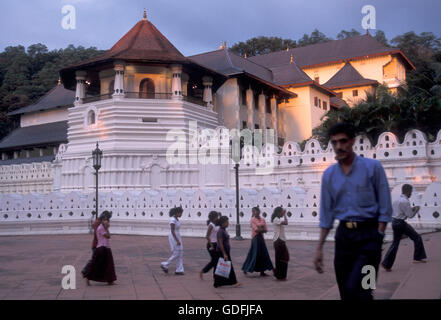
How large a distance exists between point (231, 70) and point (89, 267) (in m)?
28.1

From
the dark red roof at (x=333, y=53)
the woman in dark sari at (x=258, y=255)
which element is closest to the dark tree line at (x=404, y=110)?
the woman in dark sari at (x=258, y=255)

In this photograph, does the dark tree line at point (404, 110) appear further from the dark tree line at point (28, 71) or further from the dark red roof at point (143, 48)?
the dark tree line at point (28, 71)

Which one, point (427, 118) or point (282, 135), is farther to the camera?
point (282, 135)

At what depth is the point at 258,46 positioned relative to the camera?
70.3 metres

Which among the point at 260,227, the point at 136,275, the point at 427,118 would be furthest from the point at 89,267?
the point at 427,118

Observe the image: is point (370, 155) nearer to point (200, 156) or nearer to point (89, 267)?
point (200, 156)

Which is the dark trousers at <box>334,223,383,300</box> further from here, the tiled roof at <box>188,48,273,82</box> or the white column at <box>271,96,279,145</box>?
the white column at <box>271,96,279,145</box>

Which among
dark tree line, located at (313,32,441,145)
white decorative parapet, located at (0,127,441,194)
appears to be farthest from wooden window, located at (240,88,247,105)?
dark tree line, located at (313,32,441,145)

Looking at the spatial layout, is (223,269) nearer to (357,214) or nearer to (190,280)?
(190,280)

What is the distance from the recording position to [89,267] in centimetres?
777

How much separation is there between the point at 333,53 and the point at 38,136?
34235 mm

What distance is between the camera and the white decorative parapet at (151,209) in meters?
15.1

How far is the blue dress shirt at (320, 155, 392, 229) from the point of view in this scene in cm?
371

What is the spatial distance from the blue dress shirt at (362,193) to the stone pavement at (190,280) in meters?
1.82
